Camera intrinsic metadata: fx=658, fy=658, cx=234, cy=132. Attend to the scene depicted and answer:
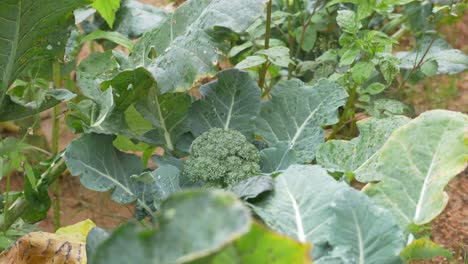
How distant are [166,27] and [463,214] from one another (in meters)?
1.28

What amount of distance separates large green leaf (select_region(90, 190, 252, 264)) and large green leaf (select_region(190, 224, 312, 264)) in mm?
70

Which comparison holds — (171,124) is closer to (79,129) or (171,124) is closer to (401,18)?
(79,129)

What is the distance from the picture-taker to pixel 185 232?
0.87 m

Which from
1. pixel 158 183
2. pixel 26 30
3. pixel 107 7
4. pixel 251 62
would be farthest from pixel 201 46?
pixel 107 7

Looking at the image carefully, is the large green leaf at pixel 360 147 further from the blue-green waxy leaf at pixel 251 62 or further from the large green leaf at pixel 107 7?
the large green leaf at pixel 107 7

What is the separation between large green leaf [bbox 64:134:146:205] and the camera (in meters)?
1.70

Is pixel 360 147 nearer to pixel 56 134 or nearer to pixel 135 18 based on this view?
pixel 56 134

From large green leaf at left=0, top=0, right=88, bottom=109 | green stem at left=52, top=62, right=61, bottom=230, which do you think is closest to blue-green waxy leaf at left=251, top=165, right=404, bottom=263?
large green leaf at left=0, top=0, right=88, bottom=109

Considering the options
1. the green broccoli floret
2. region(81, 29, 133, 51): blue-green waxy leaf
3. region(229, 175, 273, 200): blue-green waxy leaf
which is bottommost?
the green broccoli floret

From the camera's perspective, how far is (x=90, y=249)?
1.35 m

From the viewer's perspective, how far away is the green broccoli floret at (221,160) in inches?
64.8

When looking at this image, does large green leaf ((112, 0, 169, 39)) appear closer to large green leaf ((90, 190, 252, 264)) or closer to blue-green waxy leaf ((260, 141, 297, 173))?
blue-green waxy leaf ((260, 141, 297, 173))

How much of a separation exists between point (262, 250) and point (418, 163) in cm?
69

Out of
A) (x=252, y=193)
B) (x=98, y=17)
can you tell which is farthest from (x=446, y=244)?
(x=98, y=17)
